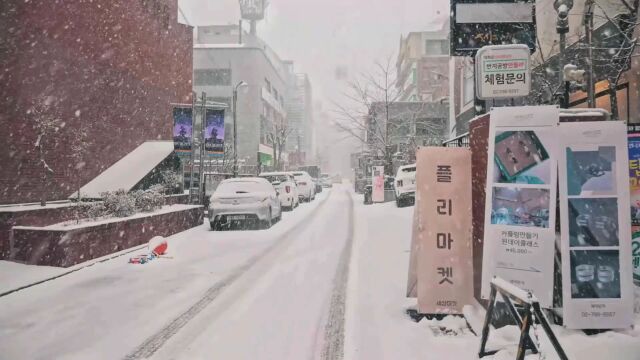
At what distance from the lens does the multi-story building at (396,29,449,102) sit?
6525cm

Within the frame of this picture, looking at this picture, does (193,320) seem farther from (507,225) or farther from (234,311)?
(507,225)

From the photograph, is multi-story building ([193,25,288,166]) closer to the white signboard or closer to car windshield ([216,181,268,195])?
car windshield ([216,181,268,195])

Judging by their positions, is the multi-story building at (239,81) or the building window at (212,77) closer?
the multi-story building at (239,81)

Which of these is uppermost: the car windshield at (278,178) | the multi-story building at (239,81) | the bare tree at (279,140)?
the multi-story building at (239,81)

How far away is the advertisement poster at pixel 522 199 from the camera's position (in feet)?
13.8

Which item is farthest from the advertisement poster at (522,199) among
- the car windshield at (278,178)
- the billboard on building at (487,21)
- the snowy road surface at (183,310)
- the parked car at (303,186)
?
the parked car at (303,186)

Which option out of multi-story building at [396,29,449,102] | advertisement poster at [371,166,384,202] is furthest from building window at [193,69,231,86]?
advertisement poster at [371,166,384,202]

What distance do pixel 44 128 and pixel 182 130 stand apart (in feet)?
18.9

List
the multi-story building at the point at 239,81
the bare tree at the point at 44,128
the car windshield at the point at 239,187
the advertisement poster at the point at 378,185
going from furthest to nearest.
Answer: the multi-story building at the point at 239,81 < the advertisement poster at the point at 378,185 < the bare tree at the point at 44,128 < the car windshield at the point at 239,187

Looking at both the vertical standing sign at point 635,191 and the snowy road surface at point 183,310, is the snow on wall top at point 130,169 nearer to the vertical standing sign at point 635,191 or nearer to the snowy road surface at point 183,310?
the snowy road surface at point 183,310

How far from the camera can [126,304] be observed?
588 cm

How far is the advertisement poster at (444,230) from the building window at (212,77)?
58178mm

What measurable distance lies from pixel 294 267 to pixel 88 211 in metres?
5.78

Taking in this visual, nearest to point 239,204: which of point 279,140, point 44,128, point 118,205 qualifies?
point 118,205
